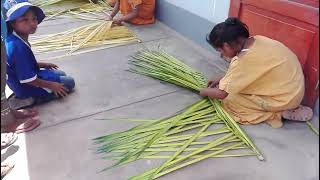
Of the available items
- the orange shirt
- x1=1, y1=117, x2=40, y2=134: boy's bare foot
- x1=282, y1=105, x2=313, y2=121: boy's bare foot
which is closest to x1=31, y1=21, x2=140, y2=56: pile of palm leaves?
the orange shirt

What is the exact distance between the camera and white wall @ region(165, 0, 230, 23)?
3434 mm

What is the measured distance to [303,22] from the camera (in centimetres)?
251

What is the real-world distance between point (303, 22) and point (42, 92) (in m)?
2.21

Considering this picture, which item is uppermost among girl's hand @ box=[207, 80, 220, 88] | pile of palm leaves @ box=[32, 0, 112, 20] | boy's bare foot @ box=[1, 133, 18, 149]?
pile of palm leaves @ box=[32, 0, 112, 20]

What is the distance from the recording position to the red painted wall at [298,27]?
2.45 meters

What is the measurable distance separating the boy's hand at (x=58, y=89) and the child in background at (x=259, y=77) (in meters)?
1.33

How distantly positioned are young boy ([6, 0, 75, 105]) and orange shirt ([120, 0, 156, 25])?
205 centimetres

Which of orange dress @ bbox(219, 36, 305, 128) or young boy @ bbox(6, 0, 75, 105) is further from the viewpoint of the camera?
young boy @ bbox(6, 0, 75, 105)

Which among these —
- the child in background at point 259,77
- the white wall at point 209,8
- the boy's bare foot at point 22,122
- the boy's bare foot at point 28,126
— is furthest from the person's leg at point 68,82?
the white wall at point 209,8

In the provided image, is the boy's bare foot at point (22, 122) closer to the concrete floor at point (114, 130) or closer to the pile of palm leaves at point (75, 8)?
the concrete floor at point (114, 130)

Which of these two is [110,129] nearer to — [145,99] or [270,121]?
[145,99]

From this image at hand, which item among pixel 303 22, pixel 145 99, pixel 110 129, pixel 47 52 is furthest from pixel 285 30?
pixel 47 52

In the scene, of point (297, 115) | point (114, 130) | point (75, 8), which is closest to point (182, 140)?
point (114, 130)

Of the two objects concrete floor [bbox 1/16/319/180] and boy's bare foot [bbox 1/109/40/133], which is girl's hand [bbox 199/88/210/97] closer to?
concrete floor [bbox 1/16/319/180]
